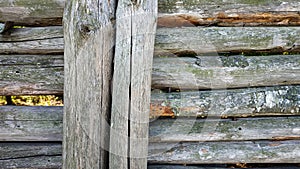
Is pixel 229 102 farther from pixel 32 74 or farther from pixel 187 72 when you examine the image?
pixel 32 74

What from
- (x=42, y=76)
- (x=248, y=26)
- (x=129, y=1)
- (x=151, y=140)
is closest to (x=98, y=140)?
(x=151, y=140)

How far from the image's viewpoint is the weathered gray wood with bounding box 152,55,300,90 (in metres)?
1.93

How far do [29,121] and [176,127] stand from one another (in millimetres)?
932

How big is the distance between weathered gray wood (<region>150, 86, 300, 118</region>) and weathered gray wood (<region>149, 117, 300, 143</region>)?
0.07 m

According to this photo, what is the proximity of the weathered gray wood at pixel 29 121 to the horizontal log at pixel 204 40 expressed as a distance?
410mm

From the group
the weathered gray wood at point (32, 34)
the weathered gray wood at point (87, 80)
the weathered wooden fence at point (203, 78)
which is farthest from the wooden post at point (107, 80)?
the weathered gray wood at point (32, 34)

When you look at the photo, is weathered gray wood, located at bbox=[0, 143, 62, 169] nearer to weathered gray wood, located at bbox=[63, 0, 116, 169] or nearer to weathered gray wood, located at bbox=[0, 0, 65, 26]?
weathered gray wood, located at bbox=[63, 0, 116, 169]

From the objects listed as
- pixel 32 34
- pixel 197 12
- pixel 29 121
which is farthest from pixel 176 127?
pixel 32 34

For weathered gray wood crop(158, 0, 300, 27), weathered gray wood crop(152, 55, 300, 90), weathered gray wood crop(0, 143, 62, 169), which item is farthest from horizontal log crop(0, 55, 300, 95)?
weathered gray wood crop(0, 143, 62, 169)

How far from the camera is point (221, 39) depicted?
1933 mm

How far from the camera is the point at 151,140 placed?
201 cm

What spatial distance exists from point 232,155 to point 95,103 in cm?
91

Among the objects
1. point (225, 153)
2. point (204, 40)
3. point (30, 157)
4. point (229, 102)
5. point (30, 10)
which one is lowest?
point (30, 157)

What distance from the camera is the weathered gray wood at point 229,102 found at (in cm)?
194
